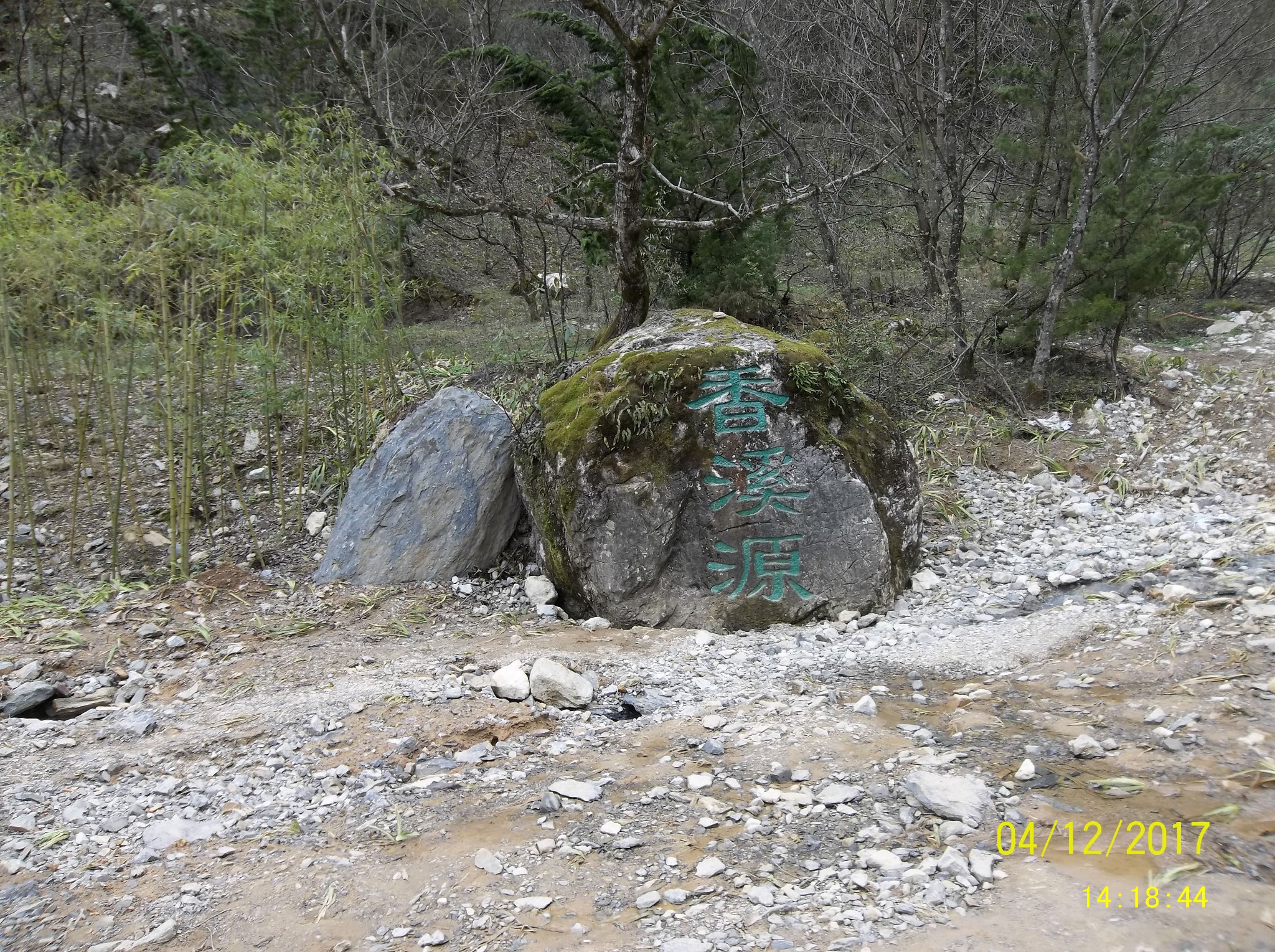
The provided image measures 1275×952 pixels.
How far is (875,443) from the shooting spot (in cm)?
430

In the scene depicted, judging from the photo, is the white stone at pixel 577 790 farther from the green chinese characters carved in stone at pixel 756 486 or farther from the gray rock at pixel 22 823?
the green chinese characters carved in stone at pixel 756 486

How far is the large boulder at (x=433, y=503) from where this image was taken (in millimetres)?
4730

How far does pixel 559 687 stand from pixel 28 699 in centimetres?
217

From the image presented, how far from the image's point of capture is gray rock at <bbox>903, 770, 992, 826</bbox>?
228 centimetres

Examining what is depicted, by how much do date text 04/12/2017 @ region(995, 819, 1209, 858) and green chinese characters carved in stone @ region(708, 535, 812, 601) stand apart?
6.24 feet

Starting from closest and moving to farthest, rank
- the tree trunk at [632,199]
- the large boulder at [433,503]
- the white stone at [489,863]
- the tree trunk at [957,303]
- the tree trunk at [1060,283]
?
the white stone at [489,863] → the large boulder at [433,503] → the tree trunk at [632,199] → the tree trunk at [1060,283] → the tree trunk at [957,303]

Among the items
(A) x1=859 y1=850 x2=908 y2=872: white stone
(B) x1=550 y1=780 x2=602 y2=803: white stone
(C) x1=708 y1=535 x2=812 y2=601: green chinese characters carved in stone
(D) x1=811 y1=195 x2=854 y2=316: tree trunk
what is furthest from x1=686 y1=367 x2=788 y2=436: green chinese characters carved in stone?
(D) x1=811 y1=195 x2=854 y2=316: tree trunk

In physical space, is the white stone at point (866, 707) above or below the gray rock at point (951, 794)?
below

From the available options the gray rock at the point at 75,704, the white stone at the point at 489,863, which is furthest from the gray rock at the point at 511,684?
the gray rock at the point at 75,704

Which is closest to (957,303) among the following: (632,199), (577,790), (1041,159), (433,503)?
(1041,159)

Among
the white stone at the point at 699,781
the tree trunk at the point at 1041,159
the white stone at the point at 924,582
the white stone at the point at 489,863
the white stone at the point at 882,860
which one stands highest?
the tree trunk at the point at 1041,159

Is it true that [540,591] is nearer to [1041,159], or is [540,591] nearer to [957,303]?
[957,303]

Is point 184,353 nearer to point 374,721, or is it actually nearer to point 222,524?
point 222,524
